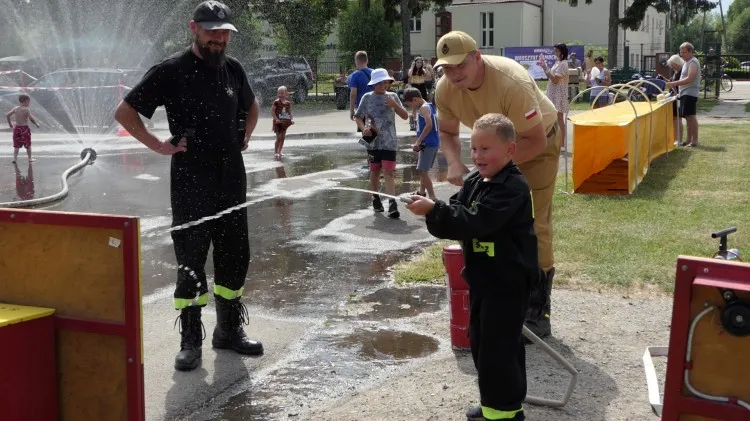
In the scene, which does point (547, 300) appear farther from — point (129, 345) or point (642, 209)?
point (642, 209)

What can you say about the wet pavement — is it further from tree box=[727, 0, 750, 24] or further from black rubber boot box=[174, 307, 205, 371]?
tree box=[727, 0, 750, 24]

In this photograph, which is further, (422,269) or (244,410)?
(422,269)

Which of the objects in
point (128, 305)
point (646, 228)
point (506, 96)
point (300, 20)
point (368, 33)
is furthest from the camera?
point (368, 33)

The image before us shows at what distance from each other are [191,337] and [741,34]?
330 feet

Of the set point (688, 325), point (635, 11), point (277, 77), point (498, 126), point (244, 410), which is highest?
point (635, 11)

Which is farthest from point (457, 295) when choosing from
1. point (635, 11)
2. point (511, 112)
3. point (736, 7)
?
point (736, 7)

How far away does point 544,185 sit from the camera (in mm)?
→ 5090

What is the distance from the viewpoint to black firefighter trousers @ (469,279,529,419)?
3615 millimetres

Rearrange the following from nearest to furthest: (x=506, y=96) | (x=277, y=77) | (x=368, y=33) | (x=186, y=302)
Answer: (x=506, y=96) → (x=186, y=302) → (x=277, y=77) → (x=368, y=33)

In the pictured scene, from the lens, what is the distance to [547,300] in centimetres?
520

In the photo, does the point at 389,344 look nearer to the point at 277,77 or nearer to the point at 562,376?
the point at 562,376

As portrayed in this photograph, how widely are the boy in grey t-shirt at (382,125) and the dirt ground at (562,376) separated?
3697 millimetres

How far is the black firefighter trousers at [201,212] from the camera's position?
15.9 feet

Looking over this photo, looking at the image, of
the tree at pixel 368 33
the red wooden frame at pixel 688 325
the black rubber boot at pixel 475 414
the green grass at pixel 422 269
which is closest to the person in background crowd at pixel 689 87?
the green grass at pixel 422 269
